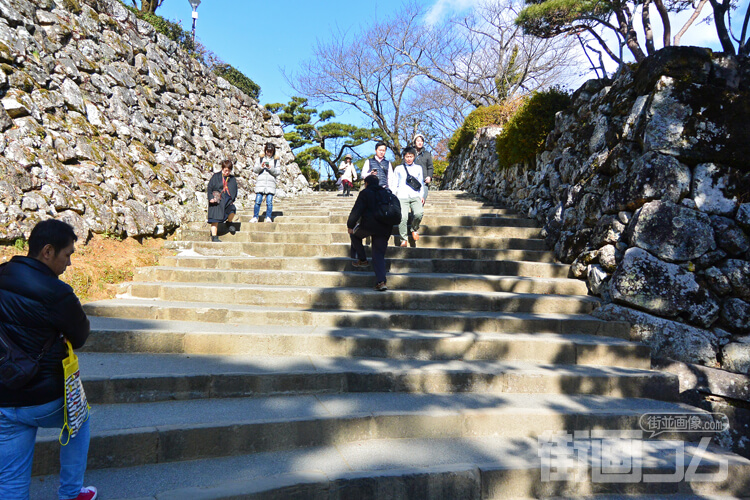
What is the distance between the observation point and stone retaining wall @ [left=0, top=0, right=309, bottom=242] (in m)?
5.47

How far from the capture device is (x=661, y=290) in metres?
4.45

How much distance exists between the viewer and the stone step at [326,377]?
10.4 ft

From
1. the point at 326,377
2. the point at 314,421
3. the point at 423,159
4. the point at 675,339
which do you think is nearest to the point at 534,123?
the point at 423,159

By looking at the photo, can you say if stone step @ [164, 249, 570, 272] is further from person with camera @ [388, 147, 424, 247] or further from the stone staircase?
person with camera @ [388, 147, 424, 247]

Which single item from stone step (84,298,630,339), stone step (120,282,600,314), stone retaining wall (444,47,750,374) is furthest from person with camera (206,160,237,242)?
stone retaining wall (444,47,750,374)

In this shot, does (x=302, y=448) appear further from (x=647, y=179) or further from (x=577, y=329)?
(x=647, y=179)

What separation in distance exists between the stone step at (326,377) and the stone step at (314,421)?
80 mm

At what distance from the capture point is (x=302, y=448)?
288 cm

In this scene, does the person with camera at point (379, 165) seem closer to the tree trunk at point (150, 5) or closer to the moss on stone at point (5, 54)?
the moss on stone at point (5, 54)

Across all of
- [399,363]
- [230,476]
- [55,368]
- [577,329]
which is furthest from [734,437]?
[55,368]

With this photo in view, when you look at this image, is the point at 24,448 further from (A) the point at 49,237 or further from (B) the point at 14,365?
(A) the point at 49,237

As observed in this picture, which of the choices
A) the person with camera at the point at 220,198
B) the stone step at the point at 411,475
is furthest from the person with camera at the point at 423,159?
the stone step at the point at 411,475

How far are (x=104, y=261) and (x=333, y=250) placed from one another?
3.24m

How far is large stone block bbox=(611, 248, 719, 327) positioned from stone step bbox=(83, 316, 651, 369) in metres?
0.56
